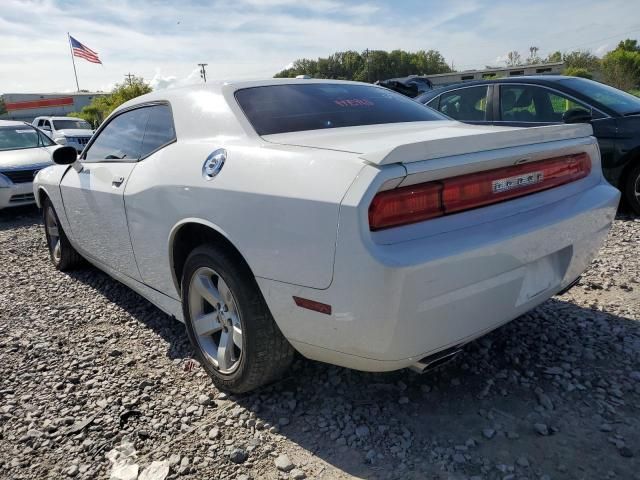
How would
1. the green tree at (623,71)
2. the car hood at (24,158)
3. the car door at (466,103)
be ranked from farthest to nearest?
the green tree at (623,71)
the car hood at (24,158)
the car door at (466,103)

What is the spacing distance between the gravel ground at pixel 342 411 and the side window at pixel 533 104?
278 centimetres

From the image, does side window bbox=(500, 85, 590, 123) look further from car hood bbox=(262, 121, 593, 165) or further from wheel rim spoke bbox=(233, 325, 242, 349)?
wheel rim spoke bbox=(233, 325, 242, 349)

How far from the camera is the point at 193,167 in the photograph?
97.0 inches

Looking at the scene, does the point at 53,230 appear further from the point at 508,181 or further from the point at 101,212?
the point at 508,181

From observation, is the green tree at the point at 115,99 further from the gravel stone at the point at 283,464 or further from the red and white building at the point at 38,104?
the gravel stone at the point at 283,464

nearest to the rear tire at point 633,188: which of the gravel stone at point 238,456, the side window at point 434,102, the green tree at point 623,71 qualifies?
the side window at point 434,102

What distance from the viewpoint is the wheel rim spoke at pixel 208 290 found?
2512mm

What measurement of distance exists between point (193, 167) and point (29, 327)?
207 cm

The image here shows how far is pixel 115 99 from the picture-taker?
42.3 metres

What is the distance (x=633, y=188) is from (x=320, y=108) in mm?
3876

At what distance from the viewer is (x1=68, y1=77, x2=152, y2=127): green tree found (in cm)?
4181

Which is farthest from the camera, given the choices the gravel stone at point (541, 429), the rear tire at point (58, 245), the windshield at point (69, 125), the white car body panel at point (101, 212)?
the windshield at point (69, 125)

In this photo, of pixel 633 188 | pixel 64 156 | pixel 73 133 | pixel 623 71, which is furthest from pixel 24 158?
pixel 623 71

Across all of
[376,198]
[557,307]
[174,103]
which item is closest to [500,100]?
[557,307]
